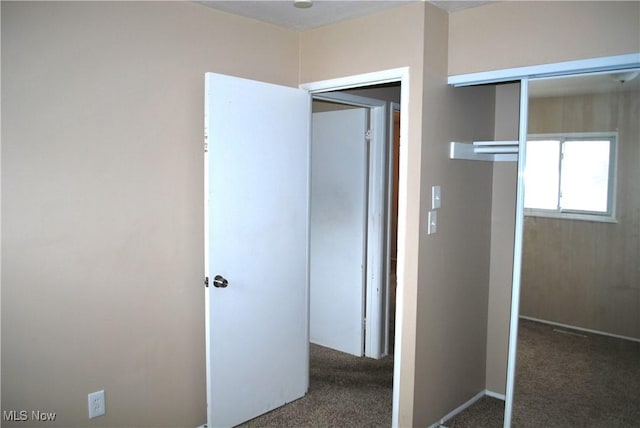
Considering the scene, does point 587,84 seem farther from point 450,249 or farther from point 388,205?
point 388,205

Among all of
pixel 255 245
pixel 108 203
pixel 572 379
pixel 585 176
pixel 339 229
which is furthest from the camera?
pixel 339 229

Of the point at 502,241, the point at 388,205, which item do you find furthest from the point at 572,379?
the point at 388,205

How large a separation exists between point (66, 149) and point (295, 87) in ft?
4.85

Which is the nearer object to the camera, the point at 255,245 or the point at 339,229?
the point at 255,245

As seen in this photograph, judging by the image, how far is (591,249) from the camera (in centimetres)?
252

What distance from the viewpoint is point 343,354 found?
4070 millimetres

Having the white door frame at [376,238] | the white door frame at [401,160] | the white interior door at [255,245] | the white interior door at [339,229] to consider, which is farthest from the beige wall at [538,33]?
the white interior door at [339,229]

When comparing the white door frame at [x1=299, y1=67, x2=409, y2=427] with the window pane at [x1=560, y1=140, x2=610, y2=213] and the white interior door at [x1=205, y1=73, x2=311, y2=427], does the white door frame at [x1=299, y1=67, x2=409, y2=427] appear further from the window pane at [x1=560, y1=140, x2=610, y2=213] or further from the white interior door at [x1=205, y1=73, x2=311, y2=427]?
the window pane at [x1=560, y1=140, x2=610, y2=213]

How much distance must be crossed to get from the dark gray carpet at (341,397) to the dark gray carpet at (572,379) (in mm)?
838

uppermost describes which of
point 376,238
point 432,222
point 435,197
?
point 435,197

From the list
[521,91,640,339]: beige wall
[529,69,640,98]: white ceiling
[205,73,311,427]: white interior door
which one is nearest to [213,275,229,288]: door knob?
[205,73,311,427]: white interior door

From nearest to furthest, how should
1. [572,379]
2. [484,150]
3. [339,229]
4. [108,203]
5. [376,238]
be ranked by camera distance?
1. [108,203]
2. [572,379]
3. [484,150]
4. [376,238]
5. [339,229]

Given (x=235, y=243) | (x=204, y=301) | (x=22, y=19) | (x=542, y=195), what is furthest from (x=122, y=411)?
(x=542, y=195)

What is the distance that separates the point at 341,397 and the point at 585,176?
2.00m
